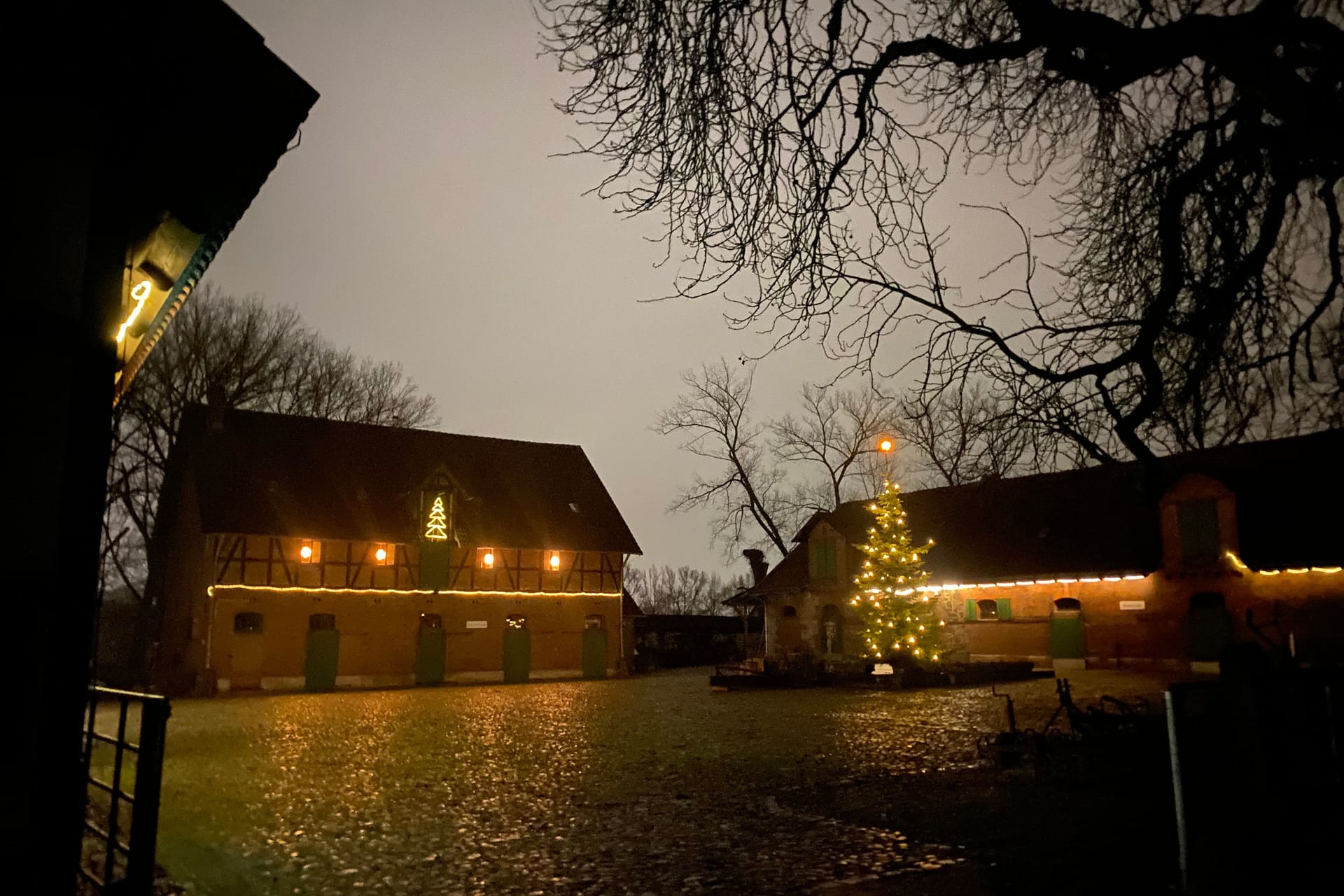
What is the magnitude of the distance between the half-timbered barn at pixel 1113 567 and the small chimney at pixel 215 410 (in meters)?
20.0

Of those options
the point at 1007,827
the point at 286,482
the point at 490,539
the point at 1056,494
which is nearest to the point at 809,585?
the point at 1056,494

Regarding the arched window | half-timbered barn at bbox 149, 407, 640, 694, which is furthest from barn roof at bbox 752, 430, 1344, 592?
the arched window

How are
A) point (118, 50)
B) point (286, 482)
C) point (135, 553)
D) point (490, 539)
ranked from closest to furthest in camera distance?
point (118, 50)
point (286, 482)
point (490, 539)
point (135, 553)

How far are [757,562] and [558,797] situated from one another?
131 ft

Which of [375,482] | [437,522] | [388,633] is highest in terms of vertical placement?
[375,482]

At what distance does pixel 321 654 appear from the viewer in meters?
30.1

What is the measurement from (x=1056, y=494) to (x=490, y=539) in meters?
20.0

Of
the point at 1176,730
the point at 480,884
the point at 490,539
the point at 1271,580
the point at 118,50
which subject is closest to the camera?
the point at 118,50

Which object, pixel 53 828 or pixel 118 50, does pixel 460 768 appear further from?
pixel 118 50

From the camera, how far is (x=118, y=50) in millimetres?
3629

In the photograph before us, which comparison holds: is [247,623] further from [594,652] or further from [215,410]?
[594,652]

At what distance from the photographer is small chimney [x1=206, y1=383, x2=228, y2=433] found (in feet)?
106

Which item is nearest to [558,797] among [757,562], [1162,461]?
[1162,461]

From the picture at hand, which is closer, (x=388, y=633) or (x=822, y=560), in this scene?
(x=388, y=633)
